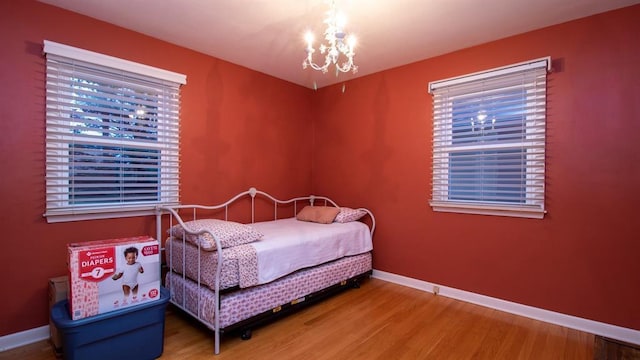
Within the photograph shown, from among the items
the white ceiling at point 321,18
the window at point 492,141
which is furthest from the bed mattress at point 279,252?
the white ceiling at point 321,18

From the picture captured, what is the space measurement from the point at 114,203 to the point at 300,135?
215 centimetres

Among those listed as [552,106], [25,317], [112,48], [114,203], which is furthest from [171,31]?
[552,106]

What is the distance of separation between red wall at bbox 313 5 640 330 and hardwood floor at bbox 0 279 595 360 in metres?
0.30

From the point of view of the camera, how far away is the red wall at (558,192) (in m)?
2.10

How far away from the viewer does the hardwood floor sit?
193cm

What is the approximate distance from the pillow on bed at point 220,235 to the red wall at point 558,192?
167 centimetres

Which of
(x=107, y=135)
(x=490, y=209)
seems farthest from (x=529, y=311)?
(x=107, y=135)

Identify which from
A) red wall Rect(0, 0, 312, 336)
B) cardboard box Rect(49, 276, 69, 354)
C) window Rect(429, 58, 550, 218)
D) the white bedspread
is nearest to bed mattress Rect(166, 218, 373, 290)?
the white bedspread

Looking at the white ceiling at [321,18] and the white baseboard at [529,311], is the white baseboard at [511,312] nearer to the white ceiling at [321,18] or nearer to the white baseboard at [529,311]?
the white baseboard at [529,311]

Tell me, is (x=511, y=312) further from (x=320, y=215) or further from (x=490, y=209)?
(x=320, y=215)

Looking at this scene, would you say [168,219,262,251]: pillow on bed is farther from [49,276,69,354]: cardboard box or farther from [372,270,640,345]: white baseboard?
[372,270,640,345]: white baseboard

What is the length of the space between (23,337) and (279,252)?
5.73 feet

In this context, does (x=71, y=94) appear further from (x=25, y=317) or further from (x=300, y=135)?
(x=300, y=135)

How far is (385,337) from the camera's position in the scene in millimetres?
2135
